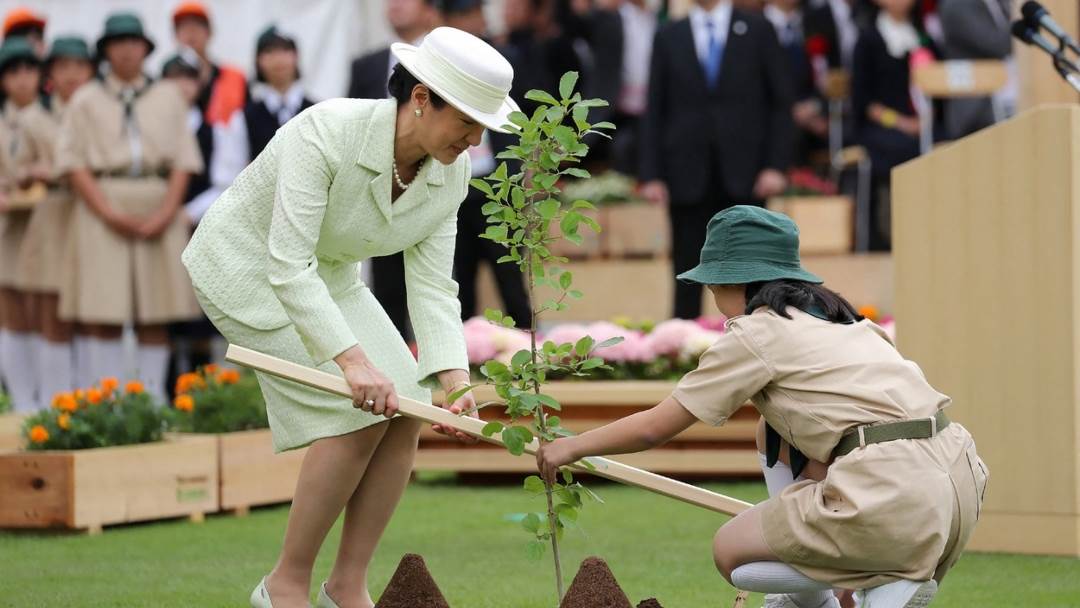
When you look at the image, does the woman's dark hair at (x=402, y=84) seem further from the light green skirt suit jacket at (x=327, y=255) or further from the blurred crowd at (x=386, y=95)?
the blurred crowd at (x=386, y=95)

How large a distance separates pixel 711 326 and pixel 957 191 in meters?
2.69

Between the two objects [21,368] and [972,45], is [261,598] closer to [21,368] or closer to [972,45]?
[21,368]

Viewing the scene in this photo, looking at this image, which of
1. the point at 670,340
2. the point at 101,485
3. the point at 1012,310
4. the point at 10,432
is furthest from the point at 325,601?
the point at 670,340

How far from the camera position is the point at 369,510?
5.02 metres

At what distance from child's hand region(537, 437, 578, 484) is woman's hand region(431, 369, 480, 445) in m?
0.35

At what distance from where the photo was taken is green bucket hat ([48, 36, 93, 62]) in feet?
37.1

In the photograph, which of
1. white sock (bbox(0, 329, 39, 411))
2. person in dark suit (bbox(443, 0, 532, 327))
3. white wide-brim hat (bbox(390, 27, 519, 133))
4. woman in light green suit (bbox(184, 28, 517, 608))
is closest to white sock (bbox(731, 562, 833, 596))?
woman in light green suit (bbox(184, 28, 517, 608))

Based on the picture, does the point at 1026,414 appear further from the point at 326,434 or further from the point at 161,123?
the point at 161,123

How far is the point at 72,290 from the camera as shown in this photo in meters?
10.7

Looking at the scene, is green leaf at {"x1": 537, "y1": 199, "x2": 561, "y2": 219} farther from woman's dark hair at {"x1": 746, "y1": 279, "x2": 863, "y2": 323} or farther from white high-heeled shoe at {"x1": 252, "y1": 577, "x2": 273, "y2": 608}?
white high-heeled shoe at {"x1": 252, "y1": 577, "x2": 273, "y2": 608}

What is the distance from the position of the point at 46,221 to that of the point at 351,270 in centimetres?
650

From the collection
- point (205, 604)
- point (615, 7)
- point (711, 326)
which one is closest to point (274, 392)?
point (205, 604)

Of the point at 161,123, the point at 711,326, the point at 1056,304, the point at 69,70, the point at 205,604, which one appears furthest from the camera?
the point at 69,70

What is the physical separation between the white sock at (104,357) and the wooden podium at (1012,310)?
5.97 metres
